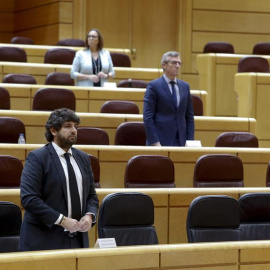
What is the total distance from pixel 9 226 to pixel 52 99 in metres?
2.71

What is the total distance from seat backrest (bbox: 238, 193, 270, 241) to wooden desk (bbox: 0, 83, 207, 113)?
2821 millimetres

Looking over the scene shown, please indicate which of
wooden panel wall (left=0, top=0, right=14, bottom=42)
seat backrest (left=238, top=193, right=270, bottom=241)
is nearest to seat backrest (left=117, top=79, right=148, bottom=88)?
seat backrest (left=238, top=193, right=270, bottom=241)

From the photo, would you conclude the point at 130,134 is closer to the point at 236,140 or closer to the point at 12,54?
the point at 236,140

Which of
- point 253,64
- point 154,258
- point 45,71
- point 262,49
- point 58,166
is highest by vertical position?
point 262,49

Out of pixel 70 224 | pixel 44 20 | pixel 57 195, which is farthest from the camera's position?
pixel 44 20

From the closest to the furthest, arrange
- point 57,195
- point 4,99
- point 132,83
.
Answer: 1. point 57,195
2. point 4,99
3. point 132,83

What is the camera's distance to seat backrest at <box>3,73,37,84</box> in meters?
7.05

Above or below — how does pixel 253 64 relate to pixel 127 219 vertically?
above

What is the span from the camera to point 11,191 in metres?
4.07

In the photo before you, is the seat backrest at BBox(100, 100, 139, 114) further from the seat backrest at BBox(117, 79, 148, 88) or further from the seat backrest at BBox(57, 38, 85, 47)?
the seat backrest at BBox(57, 38, 85, 47)

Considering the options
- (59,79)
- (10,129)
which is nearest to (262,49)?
(59,79)

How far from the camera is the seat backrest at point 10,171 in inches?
174

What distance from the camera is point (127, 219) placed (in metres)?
3.90

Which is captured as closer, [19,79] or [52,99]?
[52,99]
